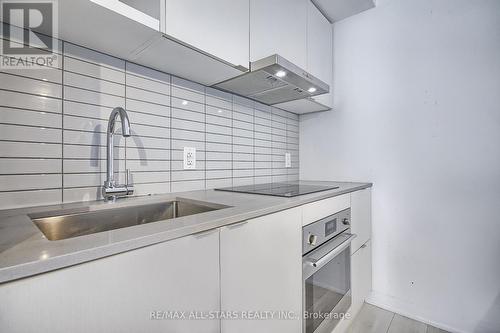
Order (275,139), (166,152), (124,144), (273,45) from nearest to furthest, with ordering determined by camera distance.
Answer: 1. (124,144)
2. (166,152)
3. (273,45)
4. (275,139)

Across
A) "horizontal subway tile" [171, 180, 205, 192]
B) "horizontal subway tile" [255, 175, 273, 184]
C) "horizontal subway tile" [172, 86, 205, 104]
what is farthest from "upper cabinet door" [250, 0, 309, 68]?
"horizontal subway tile" [255, 175, 273, 184]

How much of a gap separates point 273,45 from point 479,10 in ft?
4.07

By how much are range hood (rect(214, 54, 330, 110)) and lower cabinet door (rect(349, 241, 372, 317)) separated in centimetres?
105

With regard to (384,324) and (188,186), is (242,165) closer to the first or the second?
(188,186)

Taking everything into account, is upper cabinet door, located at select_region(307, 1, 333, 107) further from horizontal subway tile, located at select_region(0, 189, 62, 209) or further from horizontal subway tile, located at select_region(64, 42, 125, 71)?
horizontal subway tile, located at select_region(0, 189, 62, 209)

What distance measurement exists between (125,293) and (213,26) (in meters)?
0.97

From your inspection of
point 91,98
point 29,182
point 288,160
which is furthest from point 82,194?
point 288,160

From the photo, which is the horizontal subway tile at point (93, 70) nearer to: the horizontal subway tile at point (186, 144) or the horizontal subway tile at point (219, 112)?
the horizontal subway tile at point (186, 144)

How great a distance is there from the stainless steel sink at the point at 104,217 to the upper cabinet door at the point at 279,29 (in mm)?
778

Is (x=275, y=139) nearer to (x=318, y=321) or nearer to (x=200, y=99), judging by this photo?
(x=200, y=99)

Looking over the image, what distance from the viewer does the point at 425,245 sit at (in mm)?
1540

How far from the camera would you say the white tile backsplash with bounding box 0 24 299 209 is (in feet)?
2.55

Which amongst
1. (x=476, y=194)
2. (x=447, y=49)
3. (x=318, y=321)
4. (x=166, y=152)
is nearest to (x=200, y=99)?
(x=166, y=152)

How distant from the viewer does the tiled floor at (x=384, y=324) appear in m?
1.45
